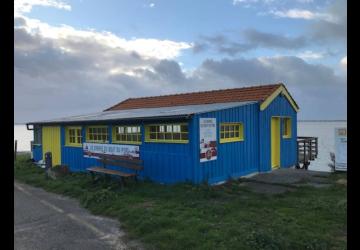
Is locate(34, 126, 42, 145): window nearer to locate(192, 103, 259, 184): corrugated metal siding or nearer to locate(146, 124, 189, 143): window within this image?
locate(146, 124, 189, 143): window

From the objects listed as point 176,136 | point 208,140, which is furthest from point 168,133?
point 208,140

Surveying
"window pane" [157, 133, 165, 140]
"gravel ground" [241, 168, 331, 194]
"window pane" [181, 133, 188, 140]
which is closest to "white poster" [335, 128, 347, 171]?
"gravel ground" [241, 168, 331, 194]

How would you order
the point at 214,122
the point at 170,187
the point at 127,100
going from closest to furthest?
the point at 170,187 < the point at 214,122 < the point at 127,100

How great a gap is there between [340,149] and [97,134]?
10.6 m

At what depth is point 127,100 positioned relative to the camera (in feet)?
79.6

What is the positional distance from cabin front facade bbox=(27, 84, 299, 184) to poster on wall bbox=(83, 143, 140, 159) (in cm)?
4

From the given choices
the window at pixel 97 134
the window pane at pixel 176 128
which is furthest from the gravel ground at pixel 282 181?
the window at pixel 97 134

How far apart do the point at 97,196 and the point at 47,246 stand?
347 cm

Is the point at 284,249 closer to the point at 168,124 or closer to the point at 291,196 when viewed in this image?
the point at 291,196

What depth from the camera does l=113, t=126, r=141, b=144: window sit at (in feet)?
41.9

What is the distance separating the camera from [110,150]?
13.7m

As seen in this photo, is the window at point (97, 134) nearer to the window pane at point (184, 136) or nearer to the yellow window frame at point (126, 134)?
the yellow window frame at point (126, 134)
